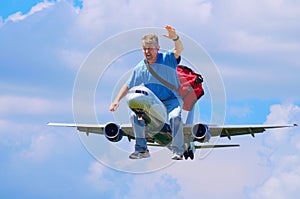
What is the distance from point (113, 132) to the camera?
43.0m

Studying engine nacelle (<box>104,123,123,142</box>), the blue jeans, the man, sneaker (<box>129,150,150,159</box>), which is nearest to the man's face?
the man

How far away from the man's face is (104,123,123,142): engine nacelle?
7.43m

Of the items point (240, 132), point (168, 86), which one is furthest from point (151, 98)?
point (240, 132)

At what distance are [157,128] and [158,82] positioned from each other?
3.11 meters

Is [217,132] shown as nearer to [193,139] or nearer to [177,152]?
[193,139]

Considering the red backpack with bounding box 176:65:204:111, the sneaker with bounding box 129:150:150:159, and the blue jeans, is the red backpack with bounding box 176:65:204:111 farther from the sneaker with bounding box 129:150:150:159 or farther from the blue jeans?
the sneaker with bounding box 129:150:150:159

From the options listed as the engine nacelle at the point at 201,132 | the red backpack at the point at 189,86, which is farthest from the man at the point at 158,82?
the engine nacelle at the point at 201,132

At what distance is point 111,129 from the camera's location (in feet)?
141

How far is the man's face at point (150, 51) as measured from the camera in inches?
1410

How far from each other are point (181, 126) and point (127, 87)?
307cm

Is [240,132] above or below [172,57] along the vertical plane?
above

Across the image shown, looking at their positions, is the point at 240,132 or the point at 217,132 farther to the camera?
the point at 240,132

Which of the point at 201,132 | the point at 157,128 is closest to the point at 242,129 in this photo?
the point at 201,132

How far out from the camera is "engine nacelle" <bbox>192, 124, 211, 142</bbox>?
142ft
